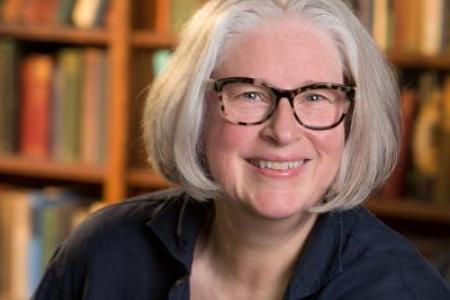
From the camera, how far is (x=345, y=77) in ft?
4.53

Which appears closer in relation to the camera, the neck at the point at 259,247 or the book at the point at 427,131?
the neck at the point at 259,247

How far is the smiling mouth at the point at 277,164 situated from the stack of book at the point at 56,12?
4.89 ft

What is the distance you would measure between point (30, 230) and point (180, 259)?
4.95ft

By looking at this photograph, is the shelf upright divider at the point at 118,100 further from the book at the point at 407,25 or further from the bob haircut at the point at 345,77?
the bob haircut at the point at 345,77

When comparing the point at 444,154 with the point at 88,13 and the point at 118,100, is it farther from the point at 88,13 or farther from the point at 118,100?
the point at 88,13

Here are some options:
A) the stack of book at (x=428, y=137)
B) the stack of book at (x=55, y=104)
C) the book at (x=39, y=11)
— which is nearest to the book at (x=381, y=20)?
the stack of book at (x=428, y=137)

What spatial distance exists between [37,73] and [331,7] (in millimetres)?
1641

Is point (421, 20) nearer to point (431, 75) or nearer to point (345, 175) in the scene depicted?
point (431, 75)

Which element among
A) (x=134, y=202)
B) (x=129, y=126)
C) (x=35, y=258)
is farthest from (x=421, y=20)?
(x=35, y=258)

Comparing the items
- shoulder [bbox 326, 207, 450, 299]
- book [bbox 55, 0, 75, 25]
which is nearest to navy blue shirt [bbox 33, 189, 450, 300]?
shoulder [bbox 326, 207, 450, 299]

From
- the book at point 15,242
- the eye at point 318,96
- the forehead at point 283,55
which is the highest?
the forehead at point 283,55

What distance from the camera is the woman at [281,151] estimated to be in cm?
134

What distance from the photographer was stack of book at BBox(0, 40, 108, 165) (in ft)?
9.18

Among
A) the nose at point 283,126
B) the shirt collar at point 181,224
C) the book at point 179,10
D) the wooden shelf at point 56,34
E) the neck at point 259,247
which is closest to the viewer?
the nose at point 283,126
